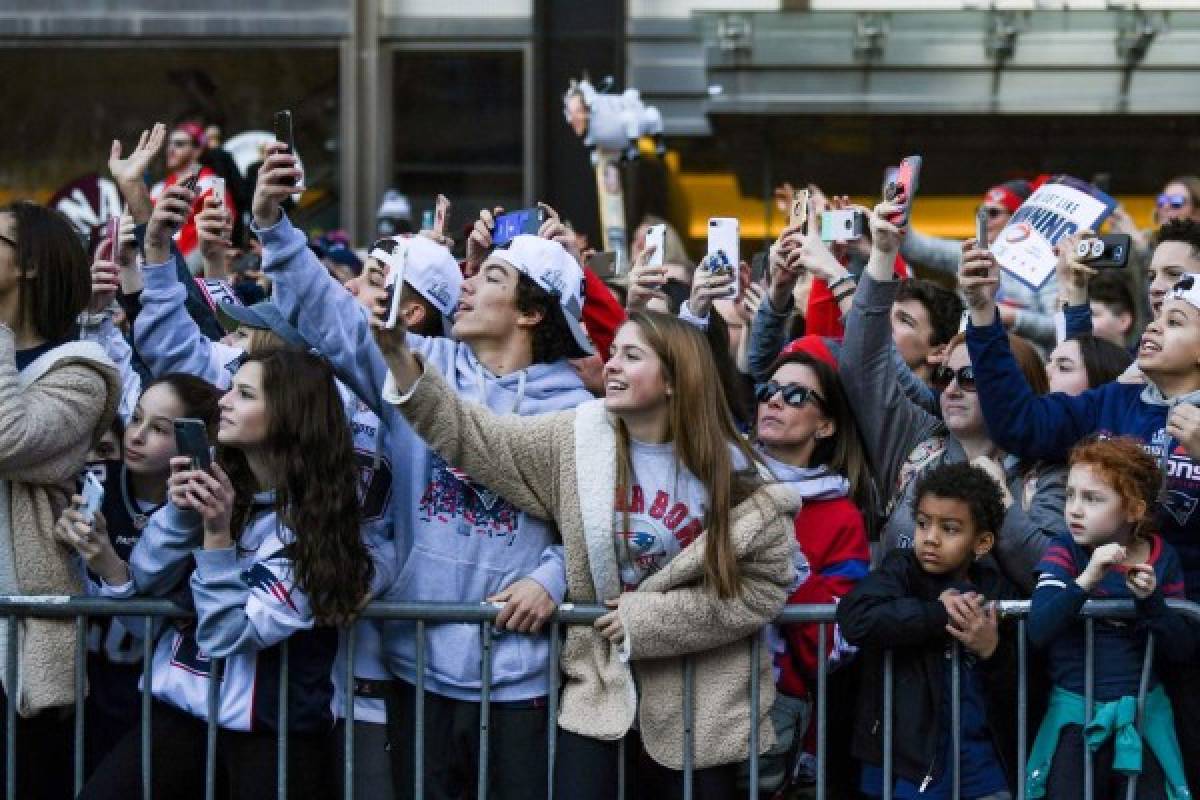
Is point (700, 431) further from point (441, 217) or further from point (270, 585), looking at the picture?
point (441, 217)

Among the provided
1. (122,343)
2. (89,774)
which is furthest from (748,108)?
(89,774)

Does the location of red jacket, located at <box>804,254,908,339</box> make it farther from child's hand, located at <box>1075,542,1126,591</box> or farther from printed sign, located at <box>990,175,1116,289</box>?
child's hand, located at <box>1075,542,1126,591</box>

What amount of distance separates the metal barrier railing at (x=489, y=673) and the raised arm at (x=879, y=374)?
0.94 metres

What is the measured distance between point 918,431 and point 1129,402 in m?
0.71

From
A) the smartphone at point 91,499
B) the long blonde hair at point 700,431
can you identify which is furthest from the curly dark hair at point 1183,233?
the smartphone at point 91,499

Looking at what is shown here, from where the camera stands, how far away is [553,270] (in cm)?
627

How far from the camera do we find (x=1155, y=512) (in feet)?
19.4

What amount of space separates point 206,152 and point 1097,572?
5.99m

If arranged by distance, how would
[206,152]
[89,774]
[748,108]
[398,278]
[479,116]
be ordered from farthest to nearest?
1. [479,116]
2. [748,108]
3. [206,152]
4. [89,774]
5. [398,278]

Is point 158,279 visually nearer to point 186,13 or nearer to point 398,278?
point 398,278

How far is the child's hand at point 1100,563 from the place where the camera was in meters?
5.59

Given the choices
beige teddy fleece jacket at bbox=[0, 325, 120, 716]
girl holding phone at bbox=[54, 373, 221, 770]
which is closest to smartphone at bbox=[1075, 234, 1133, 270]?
girl holding phone at bbox=[54, 373, 221, 770]

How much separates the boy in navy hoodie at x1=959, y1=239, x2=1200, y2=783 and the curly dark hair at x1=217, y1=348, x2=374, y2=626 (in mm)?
1886

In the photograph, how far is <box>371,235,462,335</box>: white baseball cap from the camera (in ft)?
Answer: 20.9
